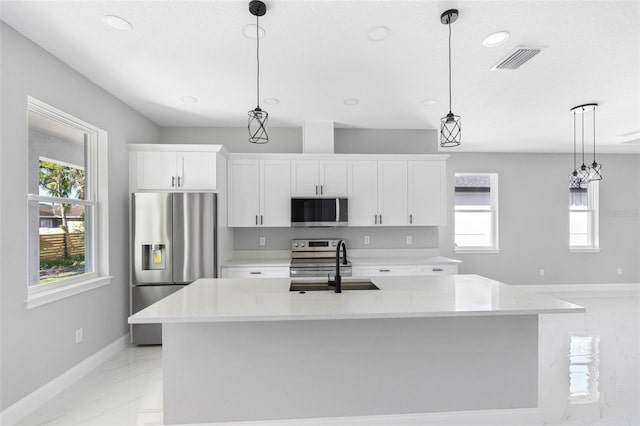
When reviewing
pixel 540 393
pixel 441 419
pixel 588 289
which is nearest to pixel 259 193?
pixel 441 419

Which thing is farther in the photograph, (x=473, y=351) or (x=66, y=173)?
(x=66, y=173)

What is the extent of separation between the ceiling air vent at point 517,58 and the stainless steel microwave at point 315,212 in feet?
7.34

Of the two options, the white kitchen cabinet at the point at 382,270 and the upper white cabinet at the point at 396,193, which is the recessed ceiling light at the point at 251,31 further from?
the white kitchen cabinet at the point at 382,270

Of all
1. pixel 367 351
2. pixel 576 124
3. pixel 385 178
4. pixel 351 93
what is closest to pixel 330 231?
pixel 385 178

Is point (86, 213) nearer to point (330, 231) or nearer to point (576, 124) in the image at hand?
point (330, 231)

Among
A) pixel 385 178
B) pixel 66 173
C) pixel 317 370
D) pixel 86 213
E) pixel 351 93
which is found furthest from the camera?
pixel 385 178

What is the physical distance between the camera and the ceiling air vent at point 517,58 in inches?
95.4

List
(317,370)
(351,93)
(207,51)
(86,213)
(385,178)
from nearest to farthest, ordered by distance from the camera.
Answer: (317,370), (207,51), (86,213), (351,93), (385,178)

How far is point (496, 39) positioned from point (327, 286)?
220 cm

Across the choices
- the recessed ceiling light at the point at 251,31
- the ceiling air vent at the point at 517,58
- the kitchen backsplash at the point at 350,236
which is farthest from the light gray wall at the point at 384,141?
the recessed ceiling light at the point at 251,31

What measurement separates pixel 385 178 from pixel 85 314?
3.62m

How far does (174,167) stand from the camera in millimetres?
3689

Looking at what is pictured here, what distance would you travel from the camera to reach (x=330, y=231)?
180 inches

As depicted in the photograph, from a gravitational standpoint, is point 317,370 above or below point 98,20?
below
